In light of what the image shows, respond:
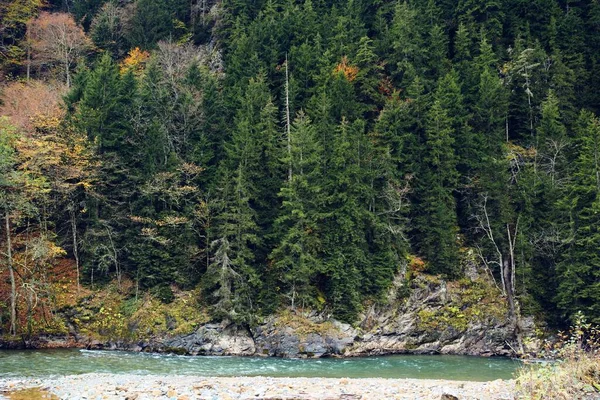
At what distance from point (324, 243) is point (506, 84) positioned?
22.2 metres

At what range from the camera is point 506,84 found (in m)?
38.9

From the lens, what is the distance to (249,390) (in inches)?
498

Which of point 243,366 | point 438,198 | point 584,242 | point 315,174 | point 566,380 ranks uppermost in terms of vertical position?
point 315,174

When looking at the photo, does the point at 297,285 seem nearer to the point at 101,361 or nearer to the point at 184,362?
the point at 184,362

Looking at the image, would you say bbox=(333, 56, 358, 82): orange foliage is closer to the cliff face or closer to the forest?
the forest

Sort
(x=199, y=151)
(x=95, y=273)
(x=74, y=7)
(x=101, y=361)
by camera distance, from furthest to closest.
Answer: (x=74, y=7), (x=199, y=151), (x=95, y=273), (x=101, y=361)

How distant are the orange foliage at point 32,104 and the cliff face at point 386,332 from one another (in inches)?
520

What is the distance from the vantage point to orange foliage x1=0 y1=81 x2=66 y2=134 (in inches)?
1139

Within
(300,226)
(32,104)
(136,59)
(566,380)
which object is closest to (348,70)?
(300,226)

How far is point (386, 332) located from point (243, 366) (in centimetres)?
983

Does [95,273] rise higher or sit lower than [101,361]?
higher

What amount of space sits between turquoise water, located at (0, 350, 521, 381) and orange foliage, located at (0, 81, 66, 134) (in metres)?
14.0

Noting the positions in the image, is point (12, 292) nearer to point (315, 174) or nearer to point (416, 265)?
point (315, 174)

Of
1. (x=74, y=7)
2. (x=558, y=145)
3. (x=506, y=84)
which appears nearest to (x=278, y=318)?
(x=558, y=145)
